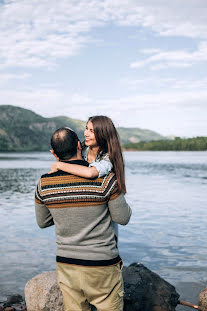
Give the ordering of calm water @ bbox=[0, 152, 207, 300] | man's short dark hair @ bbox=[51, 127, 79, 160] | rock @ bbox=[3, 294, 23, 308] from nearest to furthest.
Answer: man's short dark hair @ bbox=[51, 127, 79, 160] < rock @ bbox=[3, 294, 23, 308] < calm water @ bbox=[0, 152, 207, 300]

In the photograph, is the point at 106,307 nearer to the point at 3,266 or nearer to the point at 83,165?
the point at 83,165

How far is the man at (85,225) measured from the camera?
10.2 feet

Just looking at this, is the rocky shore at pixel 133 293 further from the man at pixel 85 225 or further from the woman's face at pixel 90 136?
the woman's face at pixel 90 136

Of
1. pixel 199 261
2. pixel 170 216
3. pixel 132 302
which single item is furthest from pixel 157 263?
pixel 170 216

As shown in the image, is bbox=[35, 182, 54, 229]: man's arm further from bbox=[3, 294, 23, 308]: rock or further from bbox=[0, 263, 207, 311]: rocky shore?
bbox=[3, 294, 23, 308]: rock

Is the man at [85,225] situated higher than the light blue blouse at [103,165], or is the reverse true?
the light blue blouse at [103,165]

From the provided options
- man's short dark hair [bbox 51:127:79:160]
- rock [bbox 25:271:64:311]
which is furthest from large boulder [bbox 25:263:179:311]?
man's short dark hair [bbox 51:127:79:160]

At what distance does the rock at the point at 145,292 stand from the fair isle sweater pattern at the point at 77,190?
3050 mm

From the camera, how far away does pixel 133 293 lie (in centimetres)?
561

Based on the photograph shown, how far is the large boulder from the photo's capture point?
18.5 ft

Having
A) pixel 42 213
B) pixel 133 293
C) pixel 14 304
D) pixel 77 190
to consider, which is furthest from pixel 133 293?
pixel 77 190

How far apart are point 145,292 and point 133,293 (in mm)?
224

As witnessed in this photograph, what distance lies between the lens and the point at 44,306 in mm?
5723

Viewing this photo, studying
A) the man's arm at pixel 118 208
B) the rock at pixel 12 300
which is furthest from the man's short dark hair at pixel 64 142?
the rock at pixel 12 300
